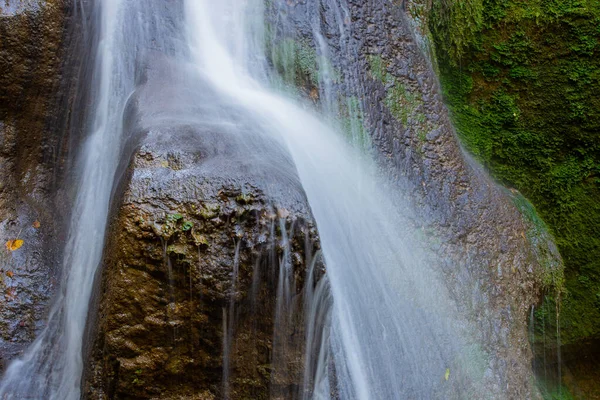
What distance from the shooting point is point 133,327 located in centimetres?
257

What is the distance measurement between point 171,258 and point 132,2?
8.87 feet

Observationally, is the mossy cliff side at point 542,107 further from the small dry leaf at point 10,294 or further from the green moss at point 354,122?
the small dry leaf at point 10,294

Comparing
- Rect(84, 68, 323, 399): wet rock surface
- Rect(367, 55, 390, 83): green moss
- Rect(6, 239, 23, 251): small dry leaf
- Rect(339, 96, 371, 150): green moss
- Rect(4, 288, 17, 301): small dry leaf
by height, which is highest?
Rect(367, 55, 390, 83): green moss

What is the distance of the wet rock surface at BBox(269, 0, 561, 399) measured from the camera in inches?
154

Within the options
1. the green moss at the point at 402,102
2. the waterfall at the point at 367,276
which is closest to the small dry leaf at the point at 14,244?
the waterfall at the point at 367,276

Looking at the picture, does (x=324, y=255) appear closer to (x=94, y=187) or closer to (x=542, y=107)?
(x=94, y=187)

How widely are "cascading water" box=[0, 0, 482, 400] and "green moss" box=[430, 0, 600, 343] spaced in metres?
1.72

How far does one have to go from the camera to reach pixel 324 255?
3338 millimetres

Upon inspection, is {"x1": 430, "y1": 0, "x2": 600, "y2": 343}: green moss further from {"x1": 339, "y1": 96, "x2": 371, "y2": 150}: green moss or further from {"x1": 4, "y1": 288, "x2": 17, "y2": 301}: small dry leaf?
{"x1": 4, "y1": 288, "x2": 17, "y2": 301}: small dry leaf

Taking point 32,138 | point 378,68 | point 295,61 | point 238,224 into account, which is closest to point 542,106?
point 378,68

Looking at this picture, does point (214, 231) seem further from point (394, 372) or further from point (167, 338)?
point (394, 372)

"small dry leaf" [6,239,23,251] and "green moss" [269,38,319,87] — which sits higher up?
"green moss" [269,38,319,87]

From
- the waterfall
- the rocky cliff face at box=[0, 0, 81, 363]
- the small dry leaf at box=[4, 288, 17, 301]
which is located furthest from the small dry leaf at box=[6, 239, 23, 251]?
the waterfall

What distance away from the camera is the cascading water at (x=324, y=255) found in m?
Answer: 3.38
